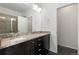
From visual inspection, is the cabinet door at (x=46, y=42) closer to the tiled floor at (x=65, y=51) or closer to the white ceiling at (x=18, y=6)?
the tiled floor at (x=65, y=51)

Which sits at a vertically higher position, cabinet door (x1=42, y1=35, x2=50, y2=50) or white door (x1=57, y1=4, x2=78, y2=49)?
white door (x1=57, y1=4, x2=78, y2=49)

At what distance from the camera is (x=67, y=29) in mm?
1467

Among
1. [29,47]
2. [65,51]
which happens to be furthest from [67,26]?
[29,47]

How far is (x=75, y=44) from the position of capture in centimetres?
140

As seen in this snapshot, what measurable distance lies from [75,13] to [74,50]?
627 millimetres

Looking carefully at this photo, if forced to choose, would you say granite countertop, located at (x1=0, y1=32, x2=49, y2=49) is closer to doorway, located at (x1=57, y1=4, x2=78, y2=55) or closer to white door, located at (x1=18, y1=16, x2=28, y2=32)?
white door, located at (x1=18, y1=16, x2=28, y2=32)

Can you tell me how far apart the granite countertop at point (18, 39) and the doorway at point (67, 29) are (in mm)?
305

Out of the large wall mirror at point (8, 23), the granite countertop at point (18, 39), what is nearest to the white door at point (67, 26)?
the granite countertop at point (18, 39)

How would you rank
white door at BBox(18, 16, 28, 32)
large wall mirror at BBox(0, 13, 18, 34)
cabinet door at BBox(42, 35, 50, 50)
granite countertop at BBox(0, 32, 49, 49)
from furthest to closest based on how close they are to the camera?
cabinet door at BBox(42, 35, 50, 50), white door at BBox(18, 16, 28, 32), large wall mirror at BBox(0, 13, 18, 34), granite countertop at BBox(0, 32, 49, 49)

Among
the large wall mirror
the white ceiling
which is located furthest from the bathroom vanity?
the white ceiling

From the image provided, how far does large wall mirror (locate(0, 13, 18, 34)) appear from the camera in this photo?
1.25 metres

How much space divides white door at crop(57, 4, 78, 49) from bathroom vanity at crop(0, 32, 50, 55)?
0.83 ft

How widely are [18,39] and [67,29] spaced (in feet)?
2.82

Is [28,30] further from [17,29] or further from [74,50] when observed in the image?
[74,50]
